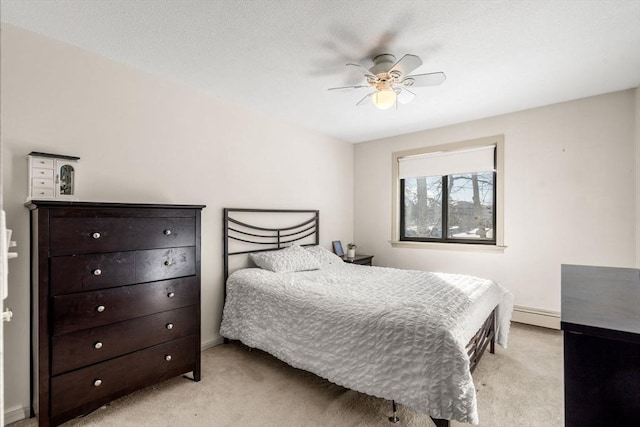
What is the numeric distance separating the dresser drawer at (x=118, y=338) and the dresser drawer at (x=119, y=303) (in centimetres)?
4

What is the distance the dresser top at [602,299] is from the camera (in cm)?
86

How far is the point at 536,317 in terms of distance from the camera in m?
3.45

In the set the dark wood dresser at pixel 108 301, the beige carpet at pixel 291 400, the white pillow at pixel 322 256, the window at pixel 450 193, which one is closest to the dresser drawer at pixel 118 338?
the dark wood dresser at pixel 108 301

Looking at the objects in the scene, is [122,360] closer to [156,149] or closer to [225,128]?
[156,149]

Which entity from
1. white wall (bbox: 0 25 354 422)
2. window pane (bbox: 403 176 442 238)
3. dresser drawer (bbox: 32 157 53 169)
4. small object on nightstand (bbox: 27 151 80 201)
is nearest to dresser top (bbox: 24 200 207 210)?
small object on nightstand (bbox: 27 151 80 201)

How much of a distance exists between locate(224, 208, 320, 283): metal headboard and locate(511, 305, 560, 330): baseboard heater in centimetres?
250

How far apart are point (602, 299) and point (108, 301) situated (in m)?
2.47

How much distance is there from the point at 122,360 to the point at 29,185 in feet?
4.11

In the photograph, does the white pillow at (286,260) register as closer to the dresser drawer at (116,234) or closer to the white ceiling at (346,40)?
the dresser drawer at (116,234)

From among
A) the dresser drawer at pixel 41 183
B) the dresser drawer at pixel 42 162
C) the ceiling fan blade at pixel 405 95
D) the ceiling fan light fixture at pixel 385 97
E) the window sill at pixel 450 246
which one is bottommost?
the window sill at pixel 450 246

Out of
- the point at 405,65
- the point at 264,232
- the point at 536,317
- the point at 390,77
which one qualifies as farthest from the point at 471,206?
the point at 264,232

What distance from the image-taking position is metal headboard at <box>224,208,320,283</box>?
10.4 ft

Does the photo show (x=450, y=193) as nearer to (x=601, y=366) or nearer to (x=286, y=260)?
(x=286, y=260)

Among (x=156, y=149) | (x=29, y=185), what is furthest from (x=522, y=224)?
(x=29, y=185)
